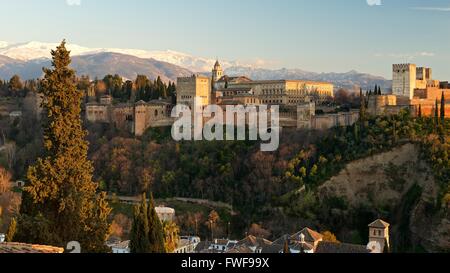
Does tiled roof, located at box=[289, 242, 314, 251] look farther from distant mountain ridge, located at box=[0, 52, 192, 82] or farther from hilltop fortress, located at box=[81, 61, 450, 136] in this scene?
distant mountain ridge, located at box=[0, 52, 192, 82]

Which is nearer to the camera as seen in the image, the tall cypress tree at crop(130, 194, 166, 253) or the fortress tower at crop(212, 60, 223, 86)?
the tall cypress tree at crop(130, 194, 166, 253)

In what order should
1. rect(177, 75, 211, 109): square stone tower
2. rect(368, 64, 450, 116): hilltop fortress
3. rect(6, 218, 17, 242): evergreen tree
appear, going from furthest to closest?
1. rect(177, 75, 211, 109): square stone tower
2. rect(368, 64, 450, 116): hilltop fortress
3. rect(6, 218, 17, 242): evergreen tree

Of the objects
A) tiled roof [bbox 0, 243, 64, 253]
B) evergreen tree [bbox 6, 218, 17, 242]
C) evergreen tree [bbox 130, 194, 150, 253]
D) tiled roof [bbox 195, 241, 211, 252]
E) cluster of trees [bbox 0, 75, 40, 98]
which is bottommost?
tiled roof [bbox 195, 241, 211, 252]

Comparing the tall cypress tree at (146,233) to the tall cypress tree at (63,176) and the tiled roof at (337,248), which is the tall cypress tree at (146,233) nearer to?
the tall cypress tree at (63,176)

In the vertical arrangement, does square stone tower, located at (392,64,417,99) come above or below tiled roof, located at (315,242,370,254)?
above

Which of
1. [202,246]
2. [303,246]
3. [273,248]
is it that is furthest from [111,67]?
[303,246]

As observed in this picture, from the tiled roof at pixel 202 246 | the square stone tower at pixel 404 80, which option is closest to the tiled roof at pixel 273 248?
the tiled roof at pixel 202 246

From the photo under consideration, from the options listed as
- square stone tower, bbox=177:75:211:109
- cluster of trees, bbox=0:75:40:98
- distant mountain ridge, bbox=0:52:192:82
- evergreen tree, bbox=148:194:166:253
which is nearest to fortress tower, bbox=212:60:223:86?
square stone tower, bbox=177:75:211:109

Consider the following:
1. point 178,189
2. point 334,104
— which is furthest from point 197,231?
point 334,104
